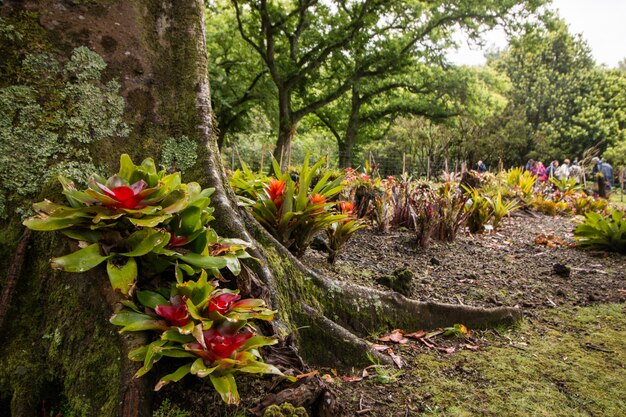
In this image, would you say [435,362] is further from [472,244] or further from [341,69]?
[341,69]

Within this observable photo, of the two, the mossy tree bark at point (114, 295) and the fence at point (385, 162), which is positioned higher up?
the fence at point (385, 162)

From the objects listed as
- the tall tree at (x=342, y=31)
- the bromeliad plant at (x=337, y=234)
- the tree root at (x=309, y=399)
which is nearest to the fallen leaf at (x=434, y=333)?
the bromeliad plant at (x=337, y=234)

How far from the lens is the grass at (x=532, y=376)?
1924mm

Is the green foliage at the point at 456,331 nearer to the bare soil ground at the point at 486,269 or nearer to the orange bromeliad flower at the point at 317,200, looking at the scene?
the bare soil ground at the point at 486,269

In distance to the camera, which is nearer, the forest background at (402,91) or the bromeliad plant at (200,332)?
the bromeliad plant at (200,332)

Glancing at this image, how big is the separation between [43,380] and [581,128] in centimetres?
3654

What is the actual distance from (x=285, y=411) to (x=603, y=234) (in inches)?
236

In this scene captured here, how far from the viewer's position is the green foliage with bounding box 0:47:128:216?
186cm

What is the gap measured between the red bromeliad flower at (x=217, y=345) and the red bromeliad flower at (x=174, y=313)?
0.08 metres

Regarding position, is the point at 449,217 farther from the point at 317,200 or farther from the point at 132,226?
the point at 132,226

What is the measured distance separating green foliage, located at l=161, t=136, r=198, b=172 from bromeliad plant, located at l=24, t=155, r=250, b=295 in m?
0.54

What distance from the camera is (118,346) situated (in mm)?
1442

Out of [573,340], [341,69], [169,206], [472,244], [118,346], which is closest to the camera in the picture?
[118,346]

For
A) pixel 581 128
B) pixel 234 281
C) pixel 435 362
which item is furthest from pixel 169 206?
pixel 581 128
